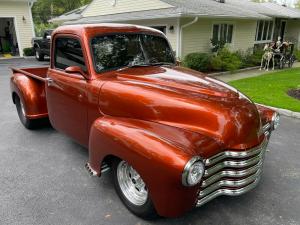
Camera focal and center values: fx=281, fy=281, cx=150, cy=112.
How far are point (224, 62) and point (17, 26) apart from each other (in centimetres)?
1486

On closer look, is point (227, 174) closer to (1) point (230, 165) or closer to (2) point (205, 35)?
(1) point (230, 165)

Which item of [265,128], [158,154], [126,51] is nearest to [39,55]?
[126,51]

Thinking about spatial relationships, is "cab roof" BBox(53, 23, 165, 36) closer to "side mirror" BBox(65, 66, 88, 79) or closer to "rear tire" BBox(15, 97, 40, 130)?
"side mirror" BBox(65, 66, 88, 79)

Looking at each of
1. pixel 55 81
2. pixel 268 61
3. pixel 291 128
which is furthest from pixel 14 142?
pixel 268 61

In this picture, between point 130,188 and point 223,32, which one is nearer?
point 130,188

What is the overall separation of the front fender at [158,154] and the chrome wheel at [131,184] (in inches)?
12.7

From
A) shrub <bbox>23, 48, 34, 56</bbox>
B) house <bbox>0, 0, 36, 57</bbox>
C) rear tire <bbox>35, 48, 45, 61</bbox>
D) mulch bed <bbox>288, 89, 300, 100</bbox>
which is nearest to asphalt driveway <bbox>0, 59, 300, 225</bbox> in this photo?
mulch bed <bbox>288, 89, 300, 100</bbox>

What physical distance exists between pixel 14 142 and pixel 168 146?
12.6ft

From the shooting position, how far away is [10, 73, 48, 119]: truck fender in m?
5.23

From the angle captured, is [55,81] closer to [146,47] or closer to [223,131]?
[146,47]

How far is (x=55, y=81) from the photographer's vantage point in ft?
14.1

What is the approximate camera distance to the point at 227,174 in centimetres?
271

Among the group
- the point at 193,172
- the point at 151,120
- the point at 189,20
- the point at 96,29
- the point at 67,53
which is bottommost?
the point at 193,172

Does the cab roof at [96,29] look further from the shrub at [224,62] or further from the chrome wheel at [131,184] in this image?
the shrub at [224,62]
